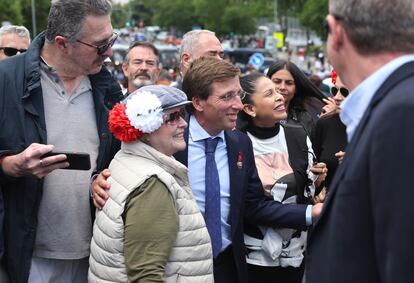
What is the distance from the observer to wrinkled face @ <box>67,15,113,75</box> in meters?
3.08

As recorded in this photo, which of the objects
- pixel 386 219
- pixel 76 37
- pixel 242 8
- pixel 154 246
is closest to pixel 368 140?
pixel 386 219

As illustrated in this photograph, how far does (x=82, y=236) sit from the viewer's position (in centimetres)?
319

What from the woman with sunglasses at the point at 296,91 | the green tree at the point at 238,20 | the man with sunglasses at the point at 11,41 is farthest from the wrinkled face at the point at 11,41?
the green tree at the point at 238,20

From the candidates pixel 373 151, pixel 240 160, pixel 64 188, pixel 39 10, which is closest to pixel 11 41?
pixel 64 188

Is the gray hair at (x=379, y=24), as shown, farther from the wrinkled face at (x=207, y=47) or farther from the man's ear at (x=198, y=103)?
the wrinkled face at (x=207, y=47)

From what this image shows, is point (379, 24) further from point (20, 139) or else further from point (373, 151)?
point (20, 139)

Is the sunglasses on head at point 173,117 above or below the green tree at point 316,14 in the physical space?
above

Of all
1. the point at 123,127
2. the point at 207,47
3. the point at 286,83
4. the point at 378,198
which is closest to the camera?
the point at 378,198

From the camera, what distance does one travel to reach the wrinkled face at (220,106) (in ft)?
11.4

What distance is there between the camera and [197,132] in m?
3.53

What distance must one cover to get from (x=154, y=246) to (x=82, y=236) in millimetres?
772

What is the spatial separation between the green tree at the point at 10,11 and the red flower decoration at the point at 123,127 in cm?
3139

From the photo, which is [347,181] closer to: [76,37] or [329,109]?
[76,37]

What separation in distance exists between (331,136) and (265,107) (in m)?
1.05
